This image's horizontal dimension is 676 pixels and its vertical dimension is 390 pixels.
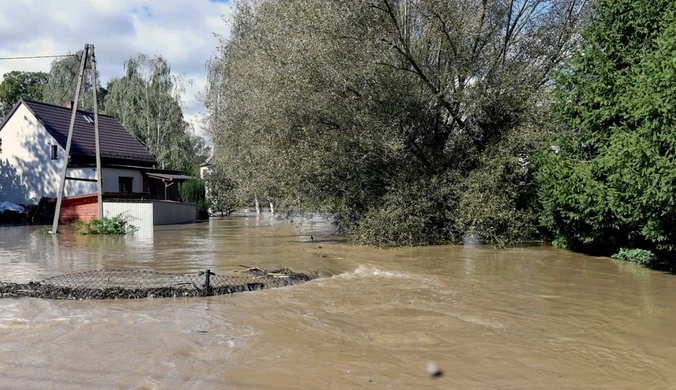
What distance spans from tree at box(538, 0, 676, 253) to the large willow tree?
154cm

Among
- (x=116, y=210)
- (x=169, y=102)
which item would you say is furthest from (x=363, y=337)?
(x=169, y=102)

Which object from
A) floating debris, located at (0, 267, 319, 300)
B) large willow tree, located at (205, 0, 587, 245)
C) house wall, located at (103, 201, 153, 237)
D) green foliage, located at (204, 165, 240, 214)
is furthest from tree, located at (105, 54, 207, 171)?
floating debris, located at (0, 267, 319, 300)

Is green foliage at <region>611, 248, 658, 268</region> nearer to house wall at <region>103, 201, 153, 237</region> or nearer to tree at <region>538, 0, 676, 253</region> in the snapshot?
tree at <region>538, 0, 676, 253</region>

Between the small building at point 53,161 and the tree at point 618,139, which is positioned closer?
the tree at point 618,139

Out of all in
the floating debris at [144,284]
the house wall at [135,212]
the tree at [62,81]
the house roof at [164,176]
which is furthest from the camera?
the tree at [62,81]

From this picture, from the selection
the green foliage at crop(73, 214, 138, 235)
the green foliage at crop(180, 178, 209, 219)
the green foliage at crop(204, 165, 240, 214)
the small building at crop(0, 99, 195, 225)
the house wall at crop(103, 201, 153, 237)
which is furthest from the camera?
the green foliage at crop(180, 178, 209, 219)

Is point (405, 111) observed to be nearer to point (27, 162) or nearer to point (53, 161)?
point (53, 161)

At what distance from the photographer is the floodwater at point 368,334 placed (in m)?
5.12

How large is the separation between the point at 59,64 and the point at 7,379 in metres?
44.1

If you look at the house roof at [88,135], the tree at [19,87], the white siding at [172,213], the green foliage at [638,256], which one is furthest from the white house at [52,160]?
the green foliage at [638,256]

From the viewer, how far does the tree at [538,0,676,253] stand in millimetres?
10117

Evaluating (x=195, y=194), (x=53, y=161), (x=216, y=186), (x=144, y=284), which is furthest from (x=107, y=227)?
(x=144, y=284)

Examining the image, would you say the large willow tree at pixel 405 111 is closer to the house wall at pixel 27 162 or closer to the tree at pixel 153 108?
the house wall at pixel 27 162

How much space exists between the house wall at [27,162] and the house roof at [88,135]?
1.66 feet
